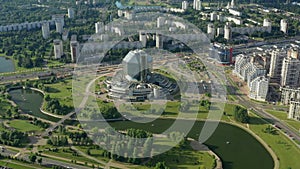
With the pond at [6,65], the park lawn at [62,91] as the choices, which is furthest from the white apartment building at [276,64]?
the pond at [6,65]

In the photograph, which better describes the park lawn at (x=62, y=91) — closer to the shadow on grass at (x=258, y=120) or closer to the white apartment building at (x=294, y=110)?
the shadow on grass at (x=258, y=120)

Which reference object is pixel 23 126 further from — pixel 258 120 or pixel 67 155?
pixel 258 120

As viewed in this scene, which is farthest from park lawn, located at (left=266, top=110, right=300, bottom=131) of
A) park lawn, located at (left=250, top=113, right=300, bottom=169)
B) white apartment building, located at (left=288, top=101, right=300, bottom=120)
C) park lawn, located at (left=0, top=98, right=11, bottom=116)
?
park lawn, located at (left=0, top=98, right=11, bottom=116)

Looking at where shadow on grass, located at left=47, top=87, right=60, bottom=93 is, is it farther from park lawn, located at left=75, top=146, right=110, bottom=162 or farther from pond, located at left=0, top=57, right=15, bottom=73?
park lawn, located at left=75, top=146, right=110, bottom=162

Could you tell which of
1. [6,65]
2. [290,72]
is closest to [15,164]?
[6,65]

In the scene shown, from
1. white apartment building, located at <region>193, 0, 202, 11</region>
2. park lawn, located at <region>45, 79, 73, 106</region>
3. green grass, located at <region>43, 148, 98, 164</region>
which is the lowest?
green grass, located at <region>43, 148, 98, 164</region>

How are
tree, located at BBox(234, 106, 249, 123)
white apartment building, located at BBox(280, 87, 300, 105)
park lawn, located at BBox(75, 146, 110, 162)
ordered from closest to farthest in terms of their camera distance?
park lawn, located at BBox(75, 146, 110, 162)
tree, located at BBox(234, 106, 249, 123)
white apartment building, located at BBox(280, 87, 300, 105)

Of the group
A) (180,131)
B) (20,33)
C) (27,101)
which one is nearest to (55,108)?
(27,101)
